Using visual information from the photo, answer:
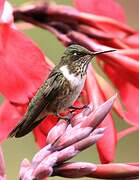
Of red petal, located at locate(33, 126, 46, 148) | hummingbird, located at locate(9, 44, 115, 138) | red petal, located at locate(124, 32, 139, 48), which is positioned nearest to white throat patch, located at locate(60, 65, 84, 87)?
hummingbird, located at locate(9, 44, 115, 138)

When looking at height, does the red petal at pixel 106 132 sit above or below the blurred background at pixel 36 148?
below

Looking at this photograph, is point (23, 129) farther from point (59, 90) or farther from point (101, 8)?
point (101, 8)

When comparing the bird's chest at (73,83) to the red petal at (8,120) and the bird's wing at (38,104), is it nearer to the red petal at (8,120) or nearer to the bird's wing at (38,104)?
the bird's wing at (38,104)

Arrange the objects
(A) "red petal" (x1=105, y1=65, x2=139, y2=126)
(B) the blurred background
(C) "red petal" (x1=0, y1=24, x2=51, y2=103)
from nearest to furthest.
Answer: (C) "red petal" (x1=0, y1=24, x2=51, y2=103), (A) "red petal" (x1=105, y1=65, x2=139, y2=126), (B) the blurred background

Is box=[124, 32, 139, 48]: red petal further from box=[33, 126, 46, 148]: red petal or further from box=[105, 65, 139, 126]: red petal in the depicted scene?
box=[33, 126, 46, 148]: red petal

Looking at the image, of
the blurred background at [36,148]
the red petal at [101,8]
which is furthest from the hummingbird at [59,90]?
the blurred background at [36,148]

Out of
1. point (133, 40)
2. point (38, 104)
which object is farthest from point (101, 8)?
point (38, 104)
